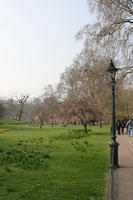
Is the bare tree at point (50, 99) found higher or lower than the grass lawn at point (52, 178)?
higher

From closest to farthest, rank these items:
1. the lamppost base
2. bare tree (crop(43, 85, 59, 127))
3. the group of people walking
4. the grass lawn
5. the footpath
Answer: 1. the footpath
2. the grass lawn
3. the lamppost base
4. the group of people walking
5. bare tree (crop(43, 85, 59, 127))

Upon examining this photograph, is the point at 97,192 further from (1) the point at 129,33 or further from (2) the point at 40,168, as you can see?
(1) the point at 129,33

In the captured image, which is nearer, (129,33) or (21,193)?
(21,193)

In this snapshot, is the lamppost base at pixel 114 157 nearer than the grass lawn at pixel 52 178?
No

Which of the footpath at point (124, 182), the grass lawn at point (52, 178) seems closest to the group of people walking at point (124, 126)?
the grass lawn at point (52, 178)

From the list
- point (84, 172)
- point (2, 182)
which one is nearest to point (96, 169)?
point (84, 172)

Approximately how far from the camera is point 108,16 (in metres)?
14.2

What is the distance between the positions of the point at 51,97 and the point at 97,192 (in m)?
61.1

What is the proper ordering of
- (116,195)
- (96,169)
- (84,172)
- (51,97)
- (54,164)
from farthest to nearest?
1. (51,97)
2. (54,164)
3. (96,169)
4. (84,172)
5. (116,195)

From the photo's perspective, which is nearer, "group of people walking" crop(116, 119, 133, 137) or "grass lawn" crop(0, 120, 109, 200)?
"grass lawn" crop(0, 120, 109, 200)

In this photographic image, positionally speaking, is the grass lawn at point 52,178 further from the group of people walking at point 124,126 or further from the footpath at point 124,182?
the group of people walking at point 124,126

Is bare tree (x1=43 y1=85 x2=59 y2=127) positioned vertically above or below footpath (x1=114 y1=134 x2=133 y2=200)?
above

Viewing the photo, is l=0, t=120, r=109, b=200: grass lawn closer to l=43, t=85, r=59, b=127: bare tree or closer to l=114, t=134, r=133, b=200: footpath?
l=114, t=134, r=133, b=200: footpath

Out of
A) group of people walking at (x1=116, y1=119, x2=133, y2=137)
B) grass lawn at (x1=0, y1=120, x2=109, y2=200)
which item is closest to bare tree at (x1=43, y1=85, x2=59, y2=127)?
group of people walking at (x1=116, y1=119, x2=133, y2=137)
